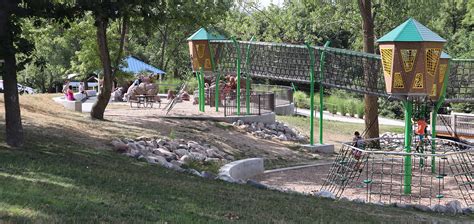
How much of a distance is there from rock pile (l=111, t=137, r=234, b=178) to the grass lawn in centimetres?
79

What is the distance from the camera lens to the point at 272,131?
24906mm

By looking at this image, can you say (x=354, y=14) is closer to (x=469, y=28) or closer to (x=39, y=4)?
(x=469, y=28)

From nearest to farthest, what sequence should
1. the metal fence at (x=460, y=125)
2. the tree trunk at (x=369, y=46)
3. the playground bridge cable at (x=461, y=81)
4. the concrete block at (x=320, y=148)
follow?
the playground bridge cable at (x=461, y=81) → the concrete block at (x=320, y=148) → the tree trunk at (x=369, y=46) → the metal fence at (x=460, y=125)

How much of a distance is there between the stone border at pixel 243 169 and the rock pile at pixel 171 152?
0.90m

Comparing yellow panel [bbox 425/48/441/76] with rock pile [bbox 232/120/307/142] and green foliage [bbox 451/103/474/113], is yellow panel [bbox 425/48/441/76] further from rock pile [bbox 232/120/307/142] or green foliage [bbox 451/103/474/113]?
green foliage [bbox 451/103/474/113]

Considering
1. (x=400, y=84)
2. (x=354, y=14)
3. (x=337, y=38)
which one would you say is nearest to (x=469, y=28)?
(x=337, y=38)

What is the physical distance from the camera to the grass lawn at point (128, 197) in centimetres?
794

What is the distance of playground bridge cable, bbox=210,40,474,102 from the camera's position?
20641mm

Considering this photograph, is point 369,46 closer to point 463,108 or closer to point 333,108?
point 463,108

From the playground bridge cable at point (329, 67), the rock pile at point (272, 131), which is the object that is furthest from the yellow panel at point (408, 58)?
the rock pile at point (272, 131)

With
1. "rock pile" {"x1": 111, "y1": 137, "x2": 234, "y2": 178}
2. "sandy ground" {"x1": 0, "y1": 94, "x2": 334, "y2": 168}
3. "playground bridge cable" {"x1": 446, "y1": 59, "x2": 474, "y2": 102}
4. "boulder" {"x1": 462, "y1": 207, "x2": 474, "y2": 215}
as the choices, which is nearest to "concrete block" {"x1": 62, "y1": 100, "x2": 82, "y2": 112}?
"sandy ground" {"x1": 0, "y1": 94, "x2": 334, "y2": 168}

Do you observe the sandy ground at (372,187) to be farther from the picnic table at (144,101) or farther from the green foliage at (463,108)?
the green foliage at (463,108)

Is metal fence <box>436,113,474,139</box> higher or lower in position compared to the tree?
lower

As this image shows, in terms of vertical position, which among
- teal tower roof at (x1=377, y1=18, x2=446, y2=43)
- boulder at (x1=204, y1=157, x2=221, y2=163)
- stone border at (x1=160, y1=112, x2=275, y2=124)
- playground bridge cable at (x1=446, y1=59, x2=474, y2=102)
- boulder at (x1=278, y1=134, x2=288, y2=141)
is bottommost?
boulder at (x1=278, y1=134, x2=288, y2=141)
